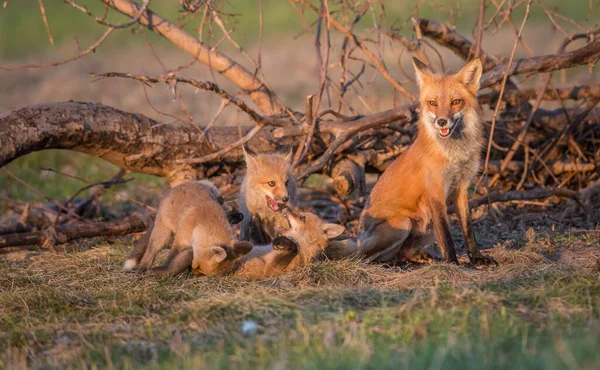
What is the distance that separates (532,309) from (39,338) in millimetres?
3134

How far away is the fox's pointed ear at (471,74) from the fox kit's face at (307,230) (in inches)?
71.5

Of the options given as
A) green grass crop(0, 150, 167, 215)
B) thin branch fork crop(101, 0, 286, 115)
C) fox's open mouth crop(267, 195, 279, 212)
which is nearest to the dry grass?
fox's open mouth crop(267, 195, 279, 212)

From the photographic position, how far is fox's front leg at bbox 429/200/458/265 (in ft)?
21.4

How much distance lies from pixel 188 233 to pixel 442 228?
87.6 inches

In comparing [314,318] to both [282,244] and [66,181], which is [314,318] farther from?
[66,181]

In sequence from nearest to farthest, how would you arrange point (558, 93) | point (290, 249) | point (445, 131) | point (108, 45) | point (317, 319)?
point (317, 319)
point (290, 249)
point (445, 131)
point (558, 93)
point (108, 45)

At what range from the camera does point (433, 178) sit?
260 inches

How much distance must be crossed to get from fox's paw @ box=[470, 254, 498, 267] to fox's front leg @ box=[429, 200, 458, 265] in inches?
7.8

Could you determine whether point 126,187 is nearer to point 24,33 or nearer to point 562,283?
point 562,283

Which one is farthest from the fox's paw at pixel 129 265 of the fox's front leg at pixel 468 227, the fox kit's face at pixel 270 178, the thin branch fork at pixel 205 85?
the fox's front leg at pixel 468 227

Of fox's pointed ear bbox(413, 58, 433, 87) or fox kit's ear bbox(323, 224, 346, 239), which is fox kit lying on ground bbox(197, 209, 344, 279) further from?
fox's pointed ear bbox(413, 58, 433, 87)

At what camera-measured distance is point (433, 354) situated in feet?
12.5

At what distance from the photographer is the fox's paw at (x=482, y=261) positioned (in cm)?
654

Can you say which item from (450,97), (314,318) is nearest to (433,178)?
(450,97)
